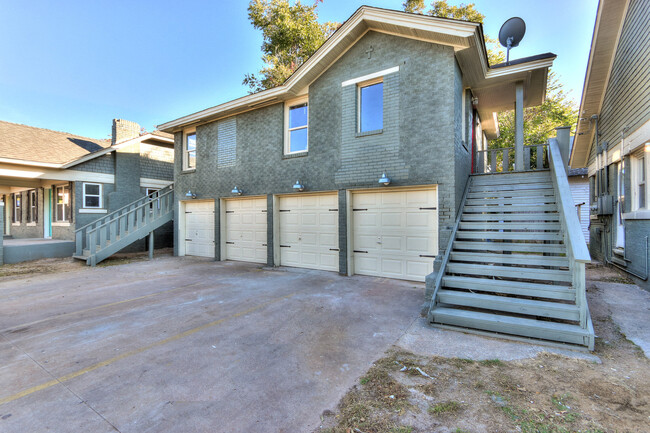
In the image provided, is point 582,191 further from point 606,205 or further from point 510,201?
point 510,201

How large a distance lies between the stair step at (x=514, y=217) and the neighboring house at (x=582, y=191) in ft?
39.9

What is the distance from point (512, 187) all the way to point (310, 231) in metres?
5.40

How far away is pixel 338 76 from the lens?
25.7ft

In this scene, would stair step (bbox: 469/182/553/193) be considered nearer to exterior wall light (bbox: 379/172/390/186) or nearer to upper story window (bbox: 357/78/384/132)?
exterior wall light (bbox: 379/172/390/186)

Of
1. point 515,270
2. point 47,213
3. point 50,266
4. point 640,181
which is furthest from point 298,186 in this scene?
point 47,213

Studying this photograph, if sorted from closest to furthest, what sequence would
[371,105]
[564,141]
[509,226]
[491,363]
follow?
[491,363], [509,226], [564,141], [371,105]

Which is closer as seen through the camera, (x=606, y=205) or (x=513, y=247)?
(x=513, y=247)

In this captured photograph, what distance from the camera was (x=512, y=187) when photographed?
656 cm

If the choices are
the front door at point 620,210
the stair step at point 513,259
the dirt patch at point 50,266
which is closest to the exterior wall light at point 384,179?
the stair step at point 513,259

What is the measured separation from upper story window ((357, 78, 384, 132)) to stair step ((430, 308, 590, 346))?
193 inches

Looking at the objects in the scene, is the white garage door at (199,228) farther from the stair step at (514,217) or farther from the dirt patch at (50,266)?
the stair step at (514,217)

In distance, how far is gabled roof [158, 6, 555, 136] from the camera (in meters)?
6.12

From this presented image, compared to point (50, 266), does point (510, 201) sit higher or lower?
higher

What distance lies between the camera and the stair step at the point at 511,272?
4.12m
